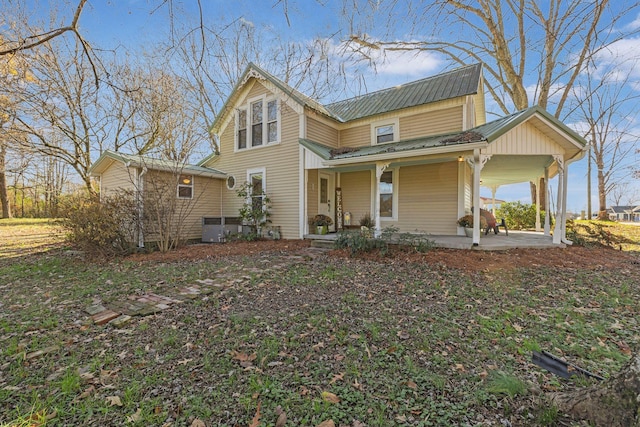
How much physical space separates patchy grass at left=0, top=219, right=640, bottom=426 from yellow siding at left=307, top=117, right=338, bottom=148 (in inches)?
244

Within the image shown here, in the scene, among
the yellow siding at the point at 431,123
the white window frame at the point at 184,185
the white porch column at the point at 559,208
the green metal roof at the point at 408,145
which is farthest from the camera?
the white window frame at the point at 184,185

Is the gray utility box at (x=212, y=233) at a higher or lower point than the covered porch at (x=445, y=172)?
lower

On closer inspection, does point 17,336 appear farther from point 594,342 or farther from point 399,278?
point 594,342

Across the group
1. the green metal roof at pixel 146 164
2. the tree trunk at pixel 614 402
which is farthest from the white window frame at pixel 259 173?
the tree trunk at pixel 614 402

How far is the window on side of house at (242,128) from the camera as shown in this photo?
1186 centimetres

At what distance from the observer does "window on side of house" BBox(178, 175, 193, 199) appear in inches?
413

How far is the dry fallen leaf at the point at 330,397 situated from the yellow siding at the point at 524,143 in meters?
6.67

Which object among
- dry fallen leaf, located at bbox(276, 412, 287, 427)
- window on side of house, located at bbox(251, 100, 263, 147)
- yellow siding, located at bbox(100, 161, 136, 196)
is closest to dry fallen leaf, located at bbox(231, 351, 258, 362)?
dry fallen leaf, located at bbox(276, 412, 287, 427)

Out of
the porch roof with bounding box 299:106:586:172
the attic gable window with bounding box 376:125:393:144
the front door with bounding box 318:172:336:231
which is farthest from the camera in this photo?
the front door with bounding box 318:172:336:231

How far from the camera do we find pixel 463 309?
13.1 ft

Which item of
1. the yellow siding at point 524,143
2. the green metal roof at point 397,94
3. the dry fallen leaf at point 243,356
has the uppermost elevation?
the green metal roof at point 397,94

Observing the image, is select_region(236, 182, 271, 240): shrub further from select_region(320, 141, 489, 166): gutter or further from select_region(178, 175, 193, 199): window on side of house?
select_region(320, 141, 489, 166): gutter

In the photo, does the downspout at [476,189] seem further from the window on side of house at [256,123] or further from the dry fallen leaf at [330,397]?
the window on side of house at [256,123]

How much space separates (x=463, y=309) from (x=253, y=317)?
288 cm
